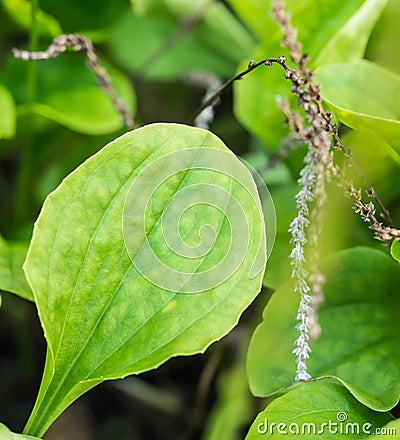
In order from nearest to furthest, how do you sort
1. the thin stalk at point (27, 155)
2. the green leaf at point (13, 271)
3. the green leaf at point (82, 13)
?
1. the green leaf at point (13, 271)
2. the thin stalk at point (27, 155)
3. the green leaf at point (82, 13)

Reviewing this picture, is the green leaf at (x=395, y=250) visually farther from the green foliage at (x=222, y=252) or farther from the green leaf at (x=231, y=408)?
the green leaf at (x=231, y=408)

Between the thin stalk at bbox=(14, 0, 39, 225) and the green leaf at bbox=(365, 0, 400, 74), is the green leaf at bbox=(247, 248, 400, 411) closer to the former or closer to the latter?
the green leaf at bbox=(365, 0, 400, 74)

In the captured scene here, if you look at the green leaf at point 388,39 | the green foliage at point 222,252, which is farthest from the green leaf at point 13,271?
the green leaf at point 388,39

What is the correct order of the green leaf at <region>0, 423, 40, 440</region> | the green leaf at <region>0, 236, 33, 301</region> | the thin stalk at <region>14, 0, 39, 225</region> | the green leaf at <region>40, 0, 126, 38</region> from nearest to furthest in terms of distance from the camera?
the green leaf at <region>0, 423, 40, 440</region> < the green leaf at <region>0, 236, 33, 301</region> < the thin stalk at <region>14, 0, 39, 225</region> < the green leaf at <region>40, 0, 126, 38</region>

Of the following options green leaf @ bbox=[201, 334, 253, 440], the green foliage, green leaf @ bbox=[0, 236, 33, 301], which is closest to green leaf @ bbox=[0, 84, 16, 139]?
the green foliage

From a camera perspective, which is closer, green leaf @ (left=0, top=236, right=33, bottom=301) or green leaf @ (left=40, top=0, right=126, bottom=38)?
green leaf @ (left=0, top=236, right=33, bottom=301)
